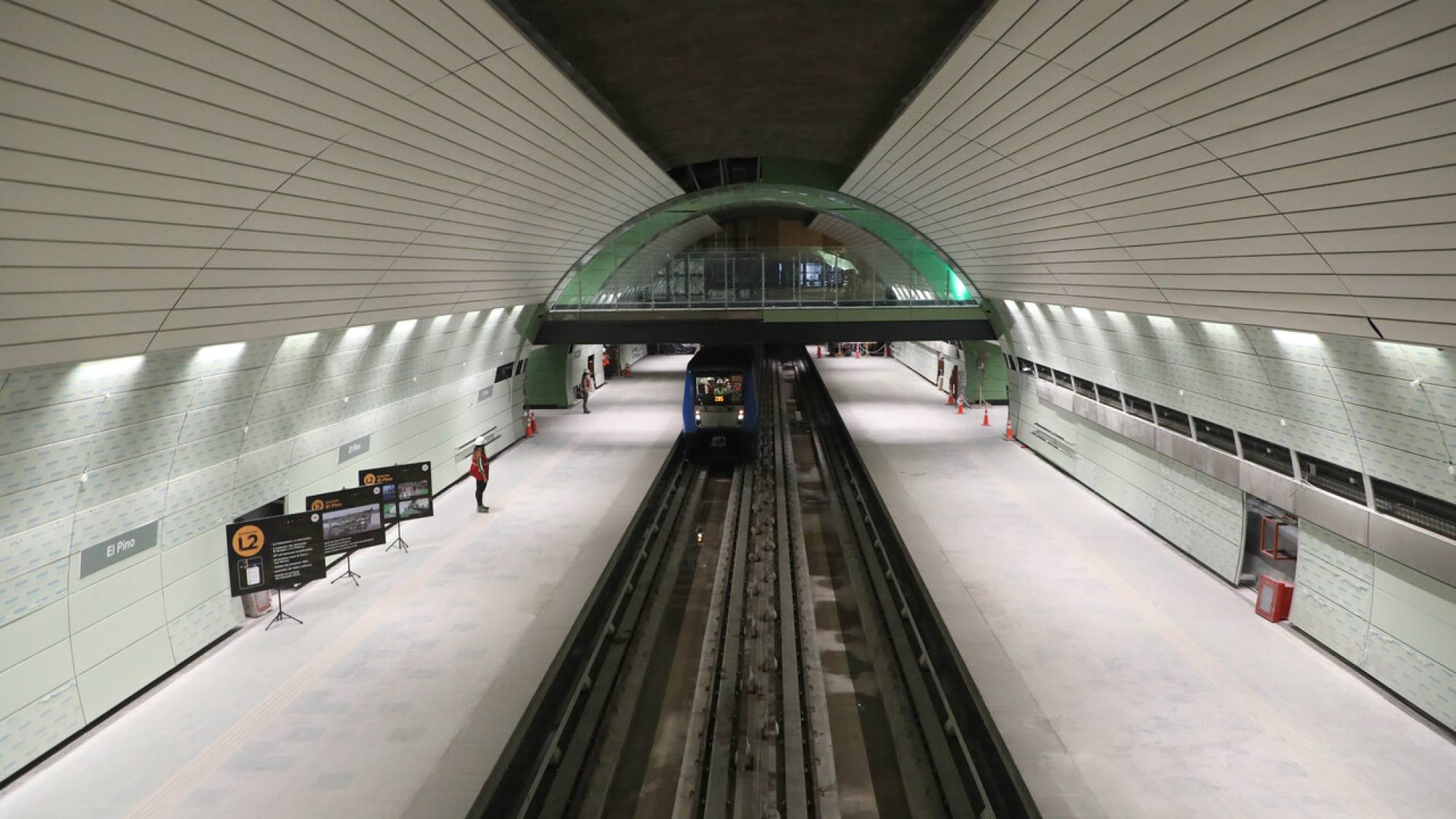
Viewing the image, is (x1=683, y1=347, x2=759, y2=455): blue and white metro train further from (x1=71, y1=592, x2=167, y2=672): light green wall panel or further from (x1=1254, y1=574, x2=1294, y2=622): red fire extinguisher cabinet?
(x1=71, y1=592, x2=167, y2=672): light green wall panel

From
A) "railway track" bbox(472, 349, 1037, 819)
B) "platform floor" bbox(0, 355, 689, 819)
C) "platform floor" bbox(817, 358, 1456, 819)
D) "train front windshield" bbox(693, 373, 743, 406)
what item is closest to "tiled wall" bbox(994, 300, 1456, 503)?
"platform floor" bbox(817, 358, 1456, 819)

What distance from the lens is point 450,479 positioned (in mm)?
15336

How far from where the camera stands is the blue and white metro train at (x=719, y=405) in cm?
1669

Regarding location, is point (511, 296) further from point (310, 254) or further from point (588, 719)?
point (588, 719)

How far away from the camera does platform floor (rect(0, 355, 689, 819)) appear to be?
19.6 ft

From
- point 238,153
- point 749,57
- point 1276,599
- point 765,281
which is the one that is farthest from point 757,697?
point 765,281

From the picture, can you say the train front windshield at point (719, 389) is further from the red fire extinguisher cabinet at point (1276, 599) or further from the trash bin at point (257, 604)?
the red fire extinguisher cabinet at point (1276, 599)

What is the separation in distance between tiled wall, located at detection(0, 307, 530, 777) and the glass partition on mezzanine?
8.04 m

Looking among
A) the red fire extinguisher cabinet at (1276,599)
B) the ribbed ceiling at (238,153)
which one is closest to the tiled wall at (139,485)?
the ribbed ceiling at (238,153)

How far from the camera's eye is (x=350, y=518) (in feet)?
32.6

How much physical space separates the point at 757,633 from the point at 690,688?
4.55 ft

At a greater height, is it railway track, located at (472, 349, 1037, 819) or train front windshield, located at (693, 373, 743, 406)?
train front windshield, located at (693, 373, 743, 406)

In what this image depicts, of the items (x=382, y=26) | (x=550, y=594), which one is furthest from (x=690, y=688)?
(x=382, y=26)

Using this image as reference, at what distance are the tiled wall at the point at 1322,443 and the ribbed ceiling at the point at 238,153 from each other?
7507 mm
